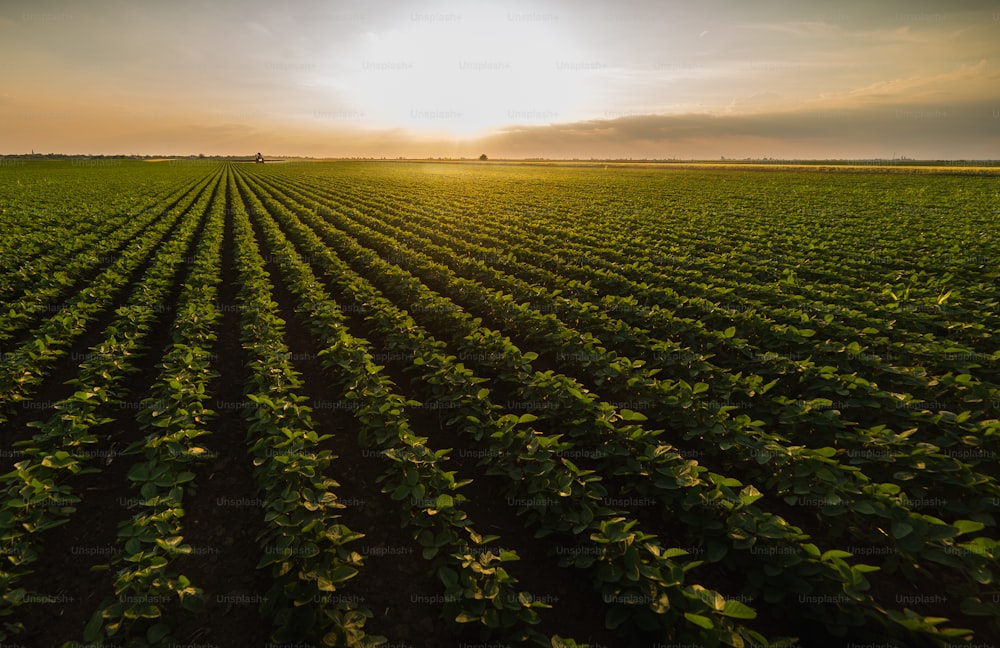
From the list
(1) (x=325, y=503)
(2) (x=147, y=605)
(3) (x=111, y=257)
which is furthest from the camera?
(3) (x=111, y=257)

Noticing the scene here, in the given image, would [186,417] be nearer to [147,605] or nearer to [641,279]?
[147,605]

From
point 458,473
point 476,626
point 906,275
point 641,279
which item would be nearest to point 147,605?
point 476,626

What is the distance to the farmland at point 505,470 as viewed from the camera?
3.61 metres

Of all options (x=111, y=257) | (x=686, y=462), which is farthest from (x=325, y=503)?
(x=111, y=257)

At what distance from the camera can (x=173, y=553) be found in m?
3.93

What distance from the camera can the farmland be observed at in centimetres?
361

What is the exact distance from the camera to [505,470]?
512cm

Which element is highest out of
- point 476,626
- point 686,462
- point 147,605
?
point 686,462

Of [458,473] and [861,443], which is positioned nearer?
[861,443]

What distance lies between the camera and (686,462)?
4766 mm

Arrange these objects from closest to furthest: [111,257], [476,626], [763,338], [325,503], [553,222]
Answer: [476,626], [325,503], [763,338], [111,257], [553,222]

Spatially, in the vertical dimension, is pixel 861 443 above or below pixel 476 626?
above

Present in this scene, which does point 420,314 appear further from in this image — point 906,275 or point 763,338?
point 906,275

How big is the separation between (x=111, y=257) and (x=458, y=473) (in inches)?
716
